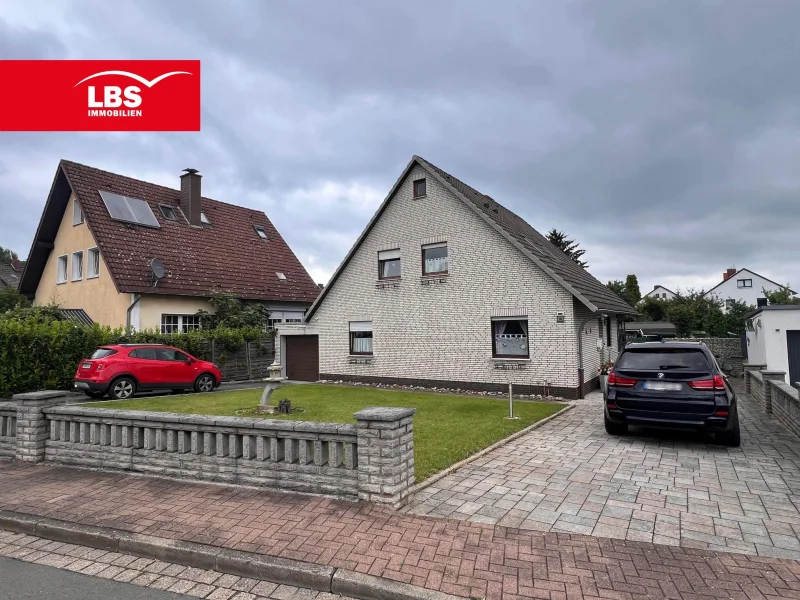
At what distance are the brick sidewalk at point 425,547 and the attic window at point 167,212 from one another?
65.3 ft

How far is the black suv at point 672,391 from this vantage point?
689 cm

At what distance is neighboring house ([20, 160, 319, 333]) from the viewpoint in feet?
61.7

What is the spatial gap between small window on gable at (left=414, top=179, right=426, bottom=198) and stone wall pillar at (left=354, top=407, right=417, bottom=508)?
41.8 feet

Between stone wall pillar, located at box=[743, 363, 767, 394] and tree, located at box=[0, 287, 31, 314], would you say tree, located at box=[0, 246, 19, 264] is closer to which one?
tree, located at box=[0, 287, 31, 314]

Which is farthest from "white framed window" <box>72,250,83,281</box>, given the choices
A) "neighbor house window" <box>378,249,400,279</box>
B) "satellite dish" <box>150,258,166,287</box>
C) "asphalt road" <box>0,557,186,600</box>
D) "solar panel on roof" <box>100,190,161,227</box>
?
"asphalt road" <box>0,557,186,600</box>

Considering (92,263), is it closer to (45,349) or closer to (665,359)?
(45,349)

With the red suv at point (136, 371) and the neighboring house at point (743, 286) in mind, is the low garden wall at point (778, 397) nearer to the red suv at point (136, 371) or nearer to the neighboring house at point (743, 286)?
the red suv at point (136, 371)

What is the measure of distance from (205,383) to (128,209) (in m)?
10.3

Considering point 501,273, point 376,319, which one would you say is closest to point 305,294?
point 376,319

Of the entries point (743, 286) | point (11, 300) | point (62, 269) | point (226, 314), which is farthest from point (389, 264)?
point (743, 286)

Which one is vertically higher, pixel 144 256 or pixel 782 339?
pixel 144 256

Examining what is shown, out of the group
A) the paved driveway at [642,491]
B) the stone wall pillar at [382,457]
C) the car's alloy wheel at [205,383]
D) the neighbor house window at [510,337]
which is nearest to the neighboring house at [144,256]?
the car's alloy wheel at [205,383]

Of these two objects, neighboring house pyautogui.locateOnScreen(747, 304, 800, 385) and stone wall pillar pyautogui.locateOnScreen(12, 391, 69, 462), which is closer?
stone wall pillar pyautogui.locateOnScreen(12, 391, 69, 462)

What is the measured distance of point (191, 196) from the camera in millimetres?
24000
